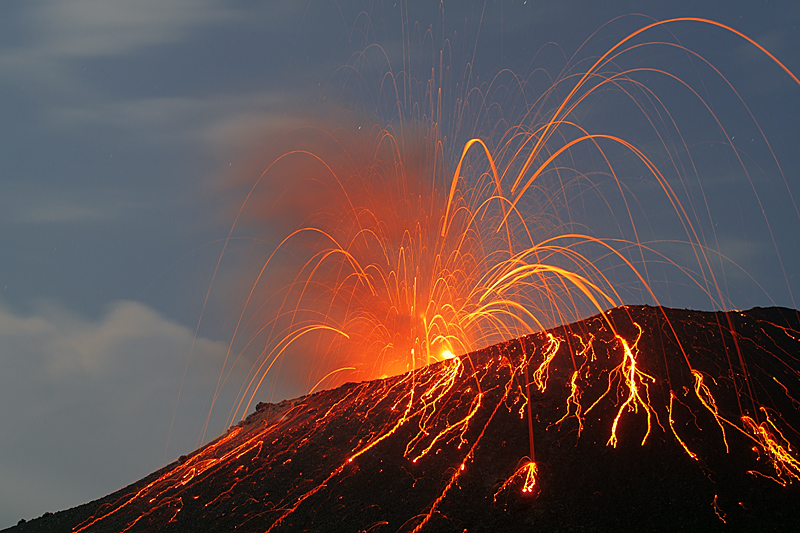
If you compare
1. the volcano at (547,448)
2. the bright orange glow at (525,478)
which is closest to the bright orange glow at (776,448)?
the volcano at (547,448)

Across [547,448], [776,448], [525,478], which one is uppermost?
[547,448]

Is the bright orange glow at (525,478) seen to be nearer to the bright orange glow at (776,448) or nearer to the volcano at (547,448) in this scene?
the volcano at (547,448)

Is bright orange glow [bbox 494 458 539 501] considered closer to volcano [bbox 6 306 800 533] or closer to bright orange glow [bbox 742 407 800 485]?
volcano [bbox 6 306 800 533]

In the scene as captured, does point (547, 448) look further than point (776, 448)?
Yes

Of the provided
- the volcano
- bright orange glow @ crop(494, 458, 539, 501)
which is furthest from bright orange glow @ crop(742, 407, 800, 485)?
bright orange glow @ crop(494, 458, 539, 501)

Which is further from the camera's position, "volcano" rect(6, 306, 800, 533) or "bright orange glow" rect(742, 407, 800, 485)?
"bright orange glow" rect(742, 407, 800, 485)

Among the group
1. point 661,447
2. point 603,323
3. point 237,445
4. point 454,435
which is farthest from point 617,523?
point 237,445

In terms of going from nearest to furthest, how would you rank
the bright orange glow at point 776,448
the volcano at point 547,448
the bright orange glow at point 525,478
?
the volcano at point 547,448, the bright orange glow at point 776,448, the bright orange glow at point 525,478

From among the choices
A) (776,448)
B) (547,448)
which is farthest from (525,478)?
(776,448)

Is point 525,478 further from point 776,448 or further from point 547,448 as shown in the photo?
point 776,448
